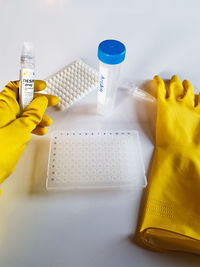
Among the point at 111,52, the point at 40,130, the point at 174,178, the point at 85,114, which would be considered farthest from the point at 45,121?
the point at 174,178

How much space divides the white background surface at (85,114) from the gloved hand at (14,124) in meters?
0.05

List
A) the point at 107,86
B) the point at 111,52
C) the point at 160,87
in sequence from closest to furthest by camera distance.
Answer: the point at 111,52, the point at 107,86, the point at 160,87

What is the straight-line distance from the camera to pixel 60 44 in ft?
3.26

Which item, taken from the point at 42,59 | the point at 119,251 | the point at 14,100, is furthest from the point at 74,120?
the point at 119,251

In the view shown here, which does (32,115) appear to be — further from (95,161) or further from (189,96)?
(189,96)

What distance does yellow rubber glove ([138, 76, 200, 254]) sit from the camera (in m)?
0.55

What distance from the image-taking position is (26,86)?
645 mm

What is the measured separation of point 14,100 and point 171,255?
23.7 inches

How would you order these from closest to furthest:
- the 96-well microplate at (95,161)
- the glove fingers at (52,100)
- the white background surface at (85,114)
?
the white background surface at (85,114) → the 96-well microplate at (95,161) → the glove fingers at (52,100)

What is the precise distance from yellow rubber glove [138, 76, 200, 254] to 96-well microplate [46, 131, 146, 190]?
0.21 feet

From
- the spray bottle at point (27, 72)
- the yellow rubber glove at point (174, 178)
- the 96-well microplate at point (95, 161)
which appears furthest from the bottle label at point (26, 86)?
the yellow rubber glove at point (174, 178)

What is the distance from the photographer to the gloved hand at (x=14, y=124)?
23.9 inches

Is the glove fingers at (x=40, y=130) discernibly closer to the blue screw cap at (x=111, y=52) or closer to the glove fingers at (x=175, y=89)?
the blue screw cap at (x=111, y=52)

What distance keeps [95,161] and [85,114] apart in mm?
211
